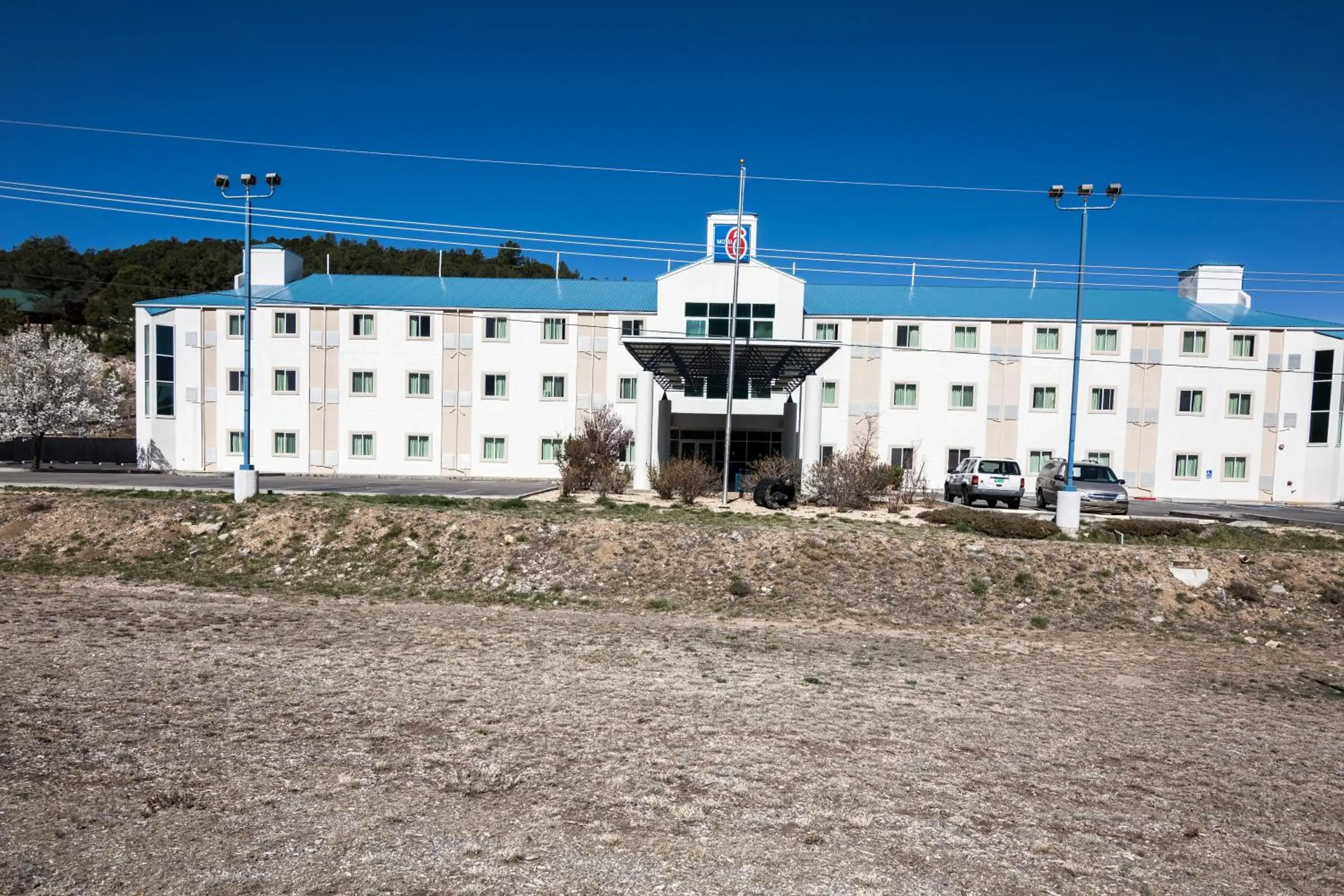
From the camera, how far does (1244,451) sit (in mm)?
39688

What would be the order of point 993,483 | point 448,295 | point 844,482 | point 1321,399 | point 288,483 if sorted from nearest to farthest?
1. point 844,482
2. point 993,483
3. point 288,483
4. point 1321,399
5. point 448,295

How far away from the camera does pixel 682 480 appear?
25.9 m

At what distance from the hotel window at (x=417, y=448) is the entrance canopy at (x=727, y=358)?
1346cm

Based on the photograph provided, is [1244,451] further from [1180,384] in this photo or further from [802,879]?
[802,879]

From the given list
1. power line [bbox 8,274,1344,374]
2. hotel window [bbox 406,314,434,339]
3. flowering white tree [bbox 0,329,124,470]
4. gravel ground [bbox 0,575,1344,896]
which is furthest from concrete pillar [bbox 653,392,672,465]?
flowering white tree [bbox 0,329,124,470]

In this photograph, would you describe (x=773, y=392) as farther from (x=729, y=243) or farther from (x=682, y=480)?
(x=682, y=480)

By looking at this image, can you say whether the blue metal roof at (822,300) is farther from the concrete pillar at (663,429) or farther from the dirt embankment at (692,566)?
the dirt embankment at (692,566)

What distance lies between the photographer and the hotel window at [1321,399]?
38.8 meters

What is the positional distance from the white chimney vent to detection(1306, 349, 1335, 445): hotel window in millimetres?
5262

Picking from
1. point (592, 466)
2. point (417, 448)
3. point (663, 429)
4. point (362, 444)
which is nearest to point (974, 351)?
point (663, 429)

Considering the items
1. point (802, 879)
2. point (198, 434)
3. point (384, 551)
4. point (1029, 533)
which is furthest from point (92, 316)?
point (802, 879)

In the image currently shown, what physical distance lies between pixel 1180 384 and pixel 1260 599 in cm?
2844

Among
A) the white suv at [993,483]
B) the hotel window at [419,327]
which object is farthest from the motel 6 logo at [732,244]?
the hotel window at [419,327]

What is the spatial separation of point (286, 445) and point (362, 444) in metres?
3.82
